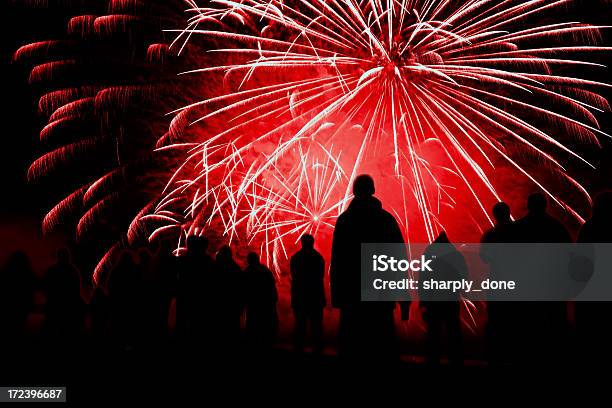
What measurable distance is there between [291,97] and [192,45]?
116 inches

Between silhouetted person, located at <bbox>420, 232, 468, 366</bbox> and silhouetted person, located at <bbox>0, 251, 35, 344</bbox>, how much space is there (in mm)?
5775

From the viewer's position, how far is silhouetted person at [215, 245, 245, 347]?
7.94 m

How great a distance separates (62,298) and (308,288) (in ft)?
12.0

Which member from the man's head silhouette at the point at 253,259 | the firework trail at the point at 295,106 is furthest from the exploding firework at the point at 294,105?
the man's head silhouette at the point at 253,259

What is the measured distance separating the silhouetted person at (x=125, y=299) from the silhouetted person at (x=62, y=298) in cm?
56

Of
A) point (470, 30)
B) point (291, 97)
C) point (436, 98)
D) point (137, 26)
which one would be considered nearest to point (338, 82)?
point (291, 97)

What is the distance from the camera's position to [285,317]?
57.1 ft

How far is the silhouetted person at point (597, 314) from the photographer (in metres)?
5.56

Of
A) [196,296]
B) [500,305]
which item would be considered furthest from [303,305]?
[500,305]

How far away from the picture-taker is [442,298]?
747cm

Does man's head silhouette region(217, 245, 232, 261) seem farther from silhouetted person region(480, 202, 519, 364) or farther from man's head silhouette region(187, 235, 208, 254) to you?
silhouetted person region(480, 202, 519, 364)

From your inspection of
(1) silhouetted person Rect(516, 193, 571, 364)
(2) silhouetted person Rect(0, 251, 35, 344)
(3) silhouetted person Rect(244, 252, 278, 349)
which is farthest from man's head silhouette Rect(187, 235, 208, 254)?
(1) silhouetted person Rect(516, 193, 571, 364)

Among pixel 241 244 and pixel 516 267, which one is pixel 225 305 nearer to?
pixel 516 267

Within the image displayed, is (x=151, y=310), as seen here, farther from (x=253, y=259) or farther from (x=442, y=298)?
(x=442, y=298)
